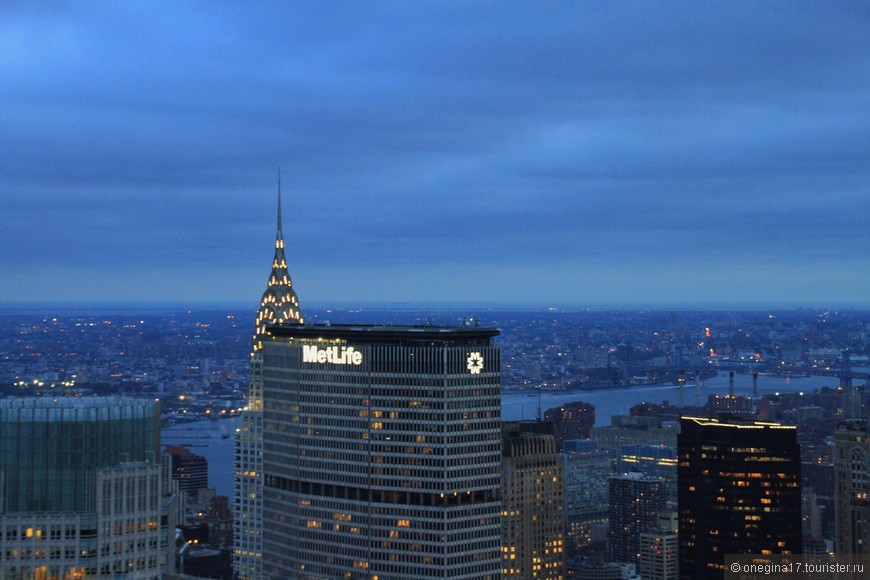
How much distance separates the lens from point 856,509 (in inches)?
6673

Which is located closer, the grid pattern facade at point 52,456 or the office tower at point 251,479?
the grid pattern facade at point 52,456

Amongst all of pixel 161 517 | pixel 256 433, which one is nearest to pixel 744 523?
pixel 256 433

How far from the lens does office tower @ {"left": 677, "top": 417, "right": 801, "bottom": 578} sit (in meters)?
181

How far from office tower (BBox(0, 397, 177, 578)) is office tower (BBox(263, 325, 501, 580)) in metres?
56.3

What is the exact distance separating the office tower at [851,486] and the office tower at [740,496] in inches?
271

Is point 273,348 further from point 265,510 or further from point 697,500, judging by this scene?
point 697,500

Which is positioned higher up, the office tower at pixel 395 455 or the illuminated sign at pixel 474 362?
the illuminated sign at pixel 474 362

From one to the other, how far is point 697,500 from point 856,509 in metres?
23.2

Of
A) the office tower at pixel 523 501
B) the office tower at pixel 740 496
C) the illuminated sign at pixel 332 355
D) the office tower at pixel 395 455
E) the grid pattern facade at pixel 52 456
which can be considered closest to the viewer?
the grid pattern facade at pixel 52 456

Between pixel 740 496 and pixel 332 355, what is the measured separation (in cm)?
6842

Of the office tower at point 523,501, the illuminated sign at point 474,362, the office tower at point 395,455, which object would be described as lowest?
the office tower at point 523,501

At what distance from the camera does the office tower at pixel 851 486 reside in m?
168

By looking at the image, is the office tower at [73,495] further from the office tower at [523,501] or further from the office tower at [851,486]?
the office tower at [523,501]

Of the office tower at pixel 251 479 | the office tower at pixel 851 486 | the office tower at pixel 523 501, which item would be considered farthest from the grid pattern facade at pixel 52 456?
the office tower at pixel 523 501
